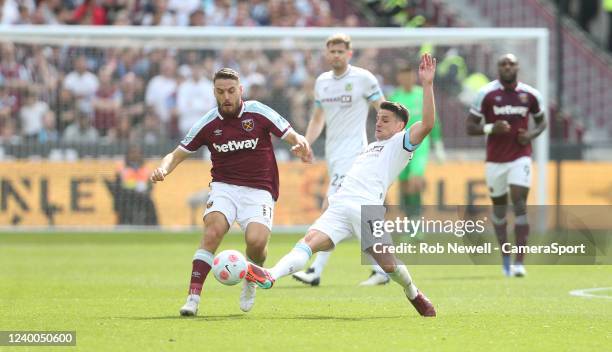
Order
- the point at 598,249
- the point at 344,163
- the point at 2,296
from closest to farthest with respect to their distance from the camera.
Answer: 1. the point at 2,296
2. the point at 344,163
3. the point at 598,249

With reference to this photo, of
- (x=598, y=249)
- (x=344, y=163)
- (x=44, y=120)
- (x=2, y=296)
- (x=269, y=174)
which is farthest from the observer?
(x=44, y=120)

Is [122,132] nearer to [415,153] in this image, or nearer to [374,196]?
[415,153]

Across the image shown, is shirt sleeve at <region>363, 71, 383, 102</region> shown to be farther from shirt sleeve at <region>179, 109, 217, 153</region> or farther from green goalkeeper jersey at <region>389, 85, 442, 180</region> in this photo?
shirt sleeve at <region>179, 109, 217, 153</region>

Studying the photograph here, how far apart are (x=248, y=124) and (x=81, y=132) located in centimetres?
1190

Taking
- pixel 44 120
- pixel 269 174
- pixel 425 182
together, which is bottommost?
pixel 425 182

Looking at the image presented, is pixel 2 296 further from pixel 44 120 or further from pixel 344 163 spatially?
pixel 44 120

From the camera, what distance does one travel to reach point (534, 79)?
22.7 meters

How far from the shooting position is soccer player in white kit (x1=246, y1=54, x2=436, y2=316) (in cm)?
1055

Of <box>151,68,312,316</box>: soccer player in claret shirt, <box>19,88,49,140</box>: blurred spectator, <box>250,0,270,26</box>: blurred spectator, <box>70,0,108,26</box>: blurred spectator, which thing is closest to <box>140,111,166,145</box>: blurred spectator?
<box>19,88,49,140</box>: blurred spectator

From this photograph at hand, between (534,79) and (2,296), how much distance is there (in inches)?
494

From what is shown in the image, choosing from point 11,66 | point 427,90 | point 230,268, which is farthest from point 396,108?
point 11,66

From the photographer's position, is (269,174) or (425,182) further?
(425,182)

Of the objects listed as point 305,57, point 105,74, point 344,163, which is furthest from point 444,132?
A: point 344,163

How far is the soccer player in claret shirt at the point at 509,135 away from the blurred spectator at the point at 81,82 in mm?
9234
